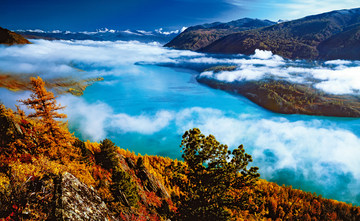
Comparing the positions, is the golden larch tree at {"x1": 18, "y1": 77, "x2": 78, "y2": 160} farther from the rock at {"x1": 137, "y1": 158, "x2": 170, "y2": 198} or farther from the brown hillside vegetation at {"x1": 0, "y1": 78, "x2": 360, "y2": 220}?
the rock at {"x1": 137, "y1": 158, "x2": 170, "y2": 198}

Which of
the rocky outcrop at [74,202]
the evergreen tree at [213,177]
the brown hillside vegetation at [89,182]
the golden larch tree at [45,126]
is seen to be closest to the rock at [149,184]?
the brown hillside vegetation at [89,182]

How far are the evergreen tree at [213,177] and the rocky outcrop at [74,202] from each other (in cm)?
713

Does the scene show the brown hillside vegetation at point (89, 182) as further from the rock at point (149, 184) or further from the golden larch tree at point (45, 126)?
the rock at point (149, 184)

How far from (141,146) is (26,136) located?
14536 centimetres

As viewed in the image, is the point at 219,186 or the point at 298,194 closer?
the point at 219,186

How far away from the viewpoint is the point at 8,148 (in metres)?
19.0

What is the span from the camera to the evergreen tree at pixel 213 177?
15141 millimetres

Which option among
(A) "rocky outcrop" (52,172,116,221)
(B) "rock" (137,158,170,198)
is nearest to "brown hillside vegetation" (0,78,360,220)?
(A) "rocky outcrop" (52,172,116,221)

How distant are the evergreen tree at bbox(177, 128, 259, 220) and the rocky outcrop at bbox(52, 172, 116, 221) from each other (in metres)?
7.13

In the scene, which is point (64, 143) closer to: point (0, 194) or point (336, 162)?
point (0, 194)

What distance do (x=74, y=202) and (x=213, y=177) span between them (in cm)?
1003

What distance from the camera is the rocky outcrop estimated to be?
9.35 m

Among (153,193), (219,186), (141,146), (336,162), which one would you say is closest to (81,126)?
(141,146)

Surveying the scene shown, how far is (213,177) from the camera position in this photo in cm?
1559
